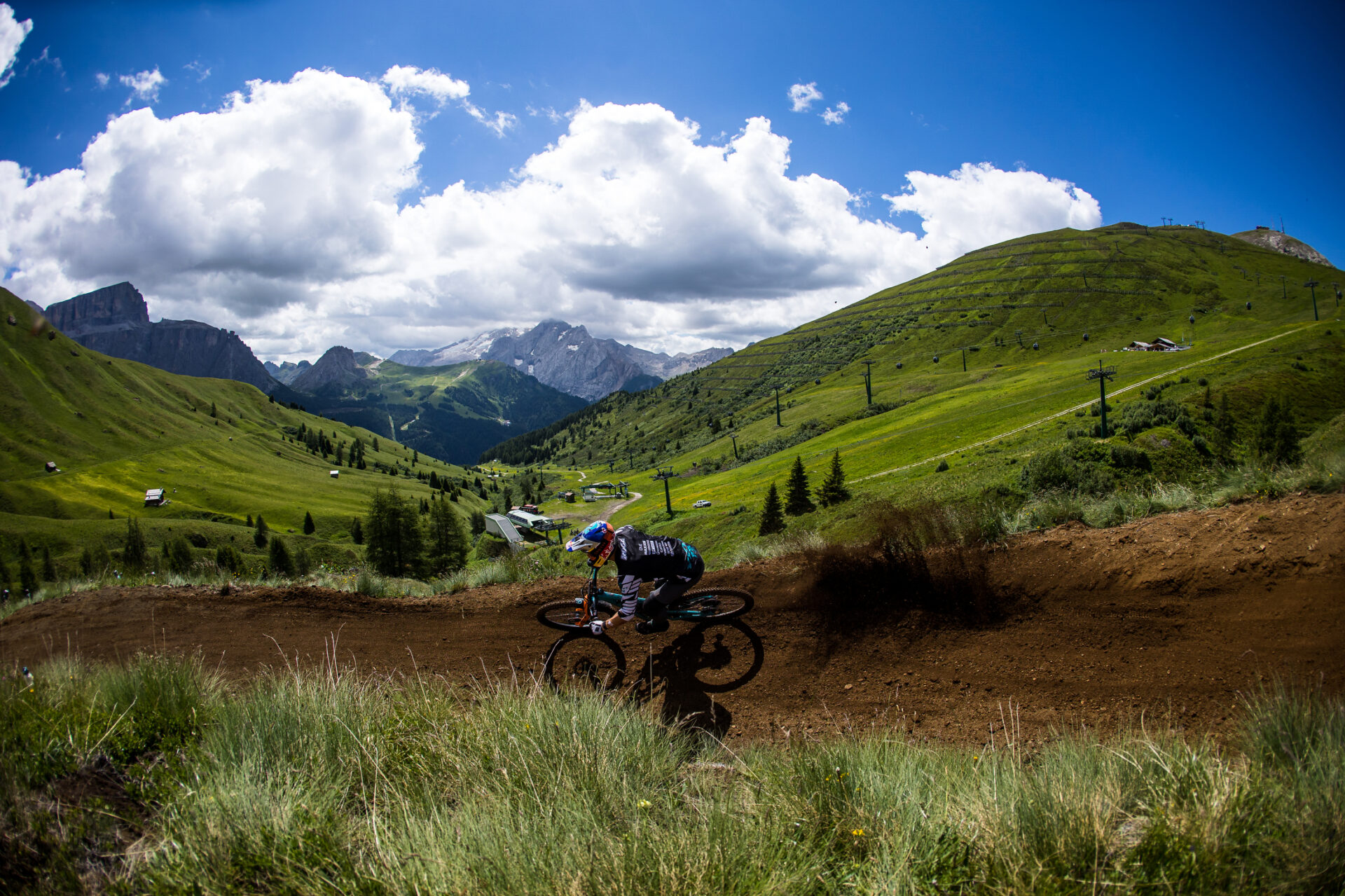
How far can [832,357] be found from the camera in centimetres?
17912

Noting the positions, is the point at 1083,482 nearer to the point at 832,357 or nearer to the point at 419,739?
the point at 419,739

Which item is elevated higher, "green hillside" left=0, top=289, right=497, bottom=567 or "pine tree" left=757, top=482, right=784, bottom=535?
"green hillside" left=0, top=289, right=497, bottom=567

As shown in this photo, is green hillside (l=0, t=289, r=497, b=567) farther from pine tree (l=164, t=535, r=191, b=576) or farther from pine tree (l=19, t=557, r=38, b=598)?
pine tree (l=19, t=557, r=38, b=598)

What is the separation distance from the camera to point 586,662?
8211mm

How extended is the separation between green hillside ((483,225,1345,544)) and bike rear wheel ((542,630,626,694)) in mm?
23820

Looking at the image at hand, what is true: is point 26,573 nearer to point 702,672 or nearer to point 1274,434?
point 702,672

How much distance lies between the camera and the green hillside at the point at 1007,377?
4672 cm

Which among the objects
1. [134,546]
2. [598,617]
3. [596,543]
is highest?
[134,546]

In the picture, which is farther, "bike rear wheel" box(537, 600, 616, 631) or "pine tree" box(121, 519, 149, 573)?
"pine tree" box(121, 519, 149, 573)

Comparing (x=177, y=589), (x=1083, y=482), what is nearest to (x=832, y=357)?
(x=1083, y=482)

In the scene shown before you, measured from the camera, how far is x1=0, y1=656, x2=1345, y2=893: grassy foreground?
10.1 feet

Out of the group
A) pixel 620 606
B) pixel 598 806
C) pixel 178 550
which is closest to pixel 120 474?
pixel 178 550

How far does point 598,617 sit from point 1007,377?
365 feet

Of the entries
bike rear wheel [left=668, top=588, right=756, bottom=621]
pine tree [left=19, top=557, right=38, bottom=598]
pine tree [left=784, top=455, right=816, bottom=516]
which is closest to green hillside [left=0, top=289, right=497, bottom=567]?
pine tree [left=19, top=557, right=38, bottom=598]
